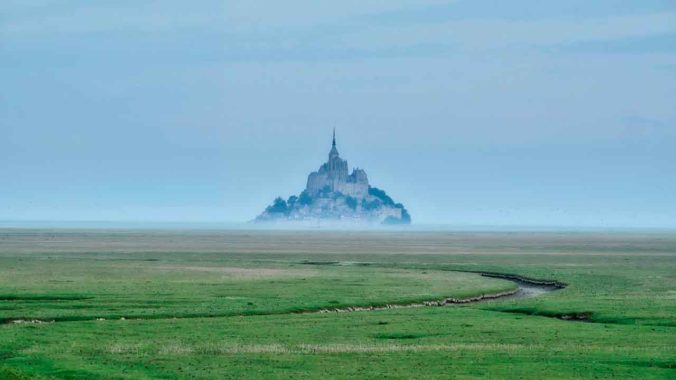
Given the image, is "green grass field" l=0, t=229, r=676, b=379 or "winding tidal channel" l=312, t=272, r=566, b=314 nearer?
"green grass field" l=0, t=229, r=676, b=379

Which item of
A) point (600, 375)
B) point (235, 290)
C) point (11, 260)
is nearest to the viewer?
point (600, 375)

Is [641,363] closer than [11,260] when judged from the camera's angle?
Yes

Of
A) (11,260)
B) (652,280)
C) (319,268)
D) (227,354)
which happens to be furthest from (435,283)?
(11,260)

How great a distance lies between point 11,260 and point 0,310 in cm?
6380

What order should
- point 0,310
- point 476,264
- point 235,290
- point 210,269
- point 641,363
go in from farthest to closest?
1. point 476,264
2. point 210,269
3. point 235,290
4. point 0,310
5. point 641,363

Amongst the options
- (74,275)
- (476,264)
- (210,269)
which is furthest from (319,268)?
(74,275)

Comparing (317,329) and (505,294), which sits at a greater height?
(505,294)

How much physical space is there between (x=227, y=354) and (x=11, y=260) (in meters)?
83.7

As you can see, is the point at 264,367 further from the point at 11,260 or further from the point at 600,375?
the point at 11,260

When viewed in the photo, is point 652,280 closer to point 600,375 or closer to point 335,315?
point 335,315

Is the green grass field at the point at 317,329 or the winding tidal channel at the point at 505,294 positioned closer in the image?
the green grass field at the point at 317,329

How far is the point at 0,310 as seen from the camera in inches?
2242

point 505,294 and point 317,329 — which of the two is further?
point 505,294

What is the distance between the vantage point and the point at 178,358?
39.8m
